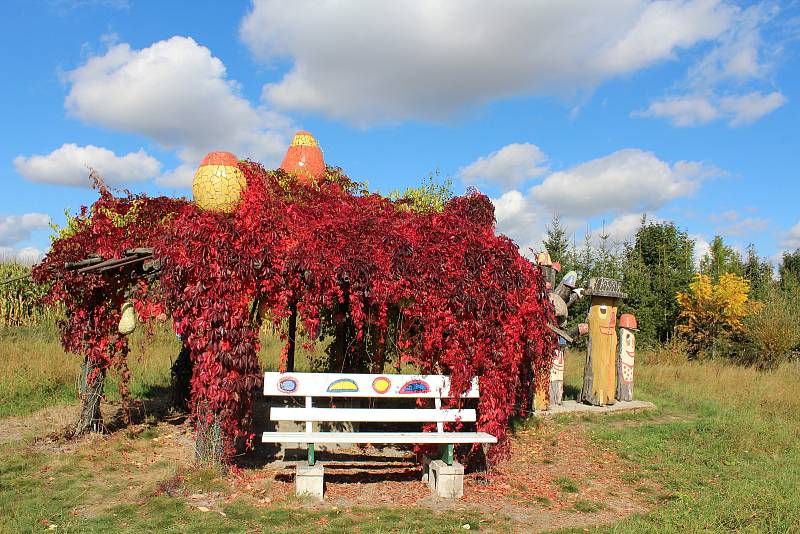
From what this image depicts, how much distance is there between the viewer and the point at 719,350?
18.1 metres

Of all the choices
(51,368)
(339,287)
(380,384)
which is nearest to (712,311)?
(380,384)

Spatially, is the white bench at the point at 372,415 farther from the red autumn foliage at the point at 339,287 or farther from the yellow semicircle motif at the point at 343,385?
the red autumn foliage at the point at 339,287

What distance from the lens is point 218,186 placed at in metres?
6.51

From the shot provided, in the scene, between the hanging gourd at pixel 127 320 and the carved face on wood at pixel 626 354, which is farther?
the carved face on wood at pixel 626 354

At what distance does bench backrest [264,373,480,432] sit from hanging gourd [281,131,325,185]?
4.38m

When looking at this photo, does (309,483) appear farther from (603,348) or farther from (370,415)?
(603,348)

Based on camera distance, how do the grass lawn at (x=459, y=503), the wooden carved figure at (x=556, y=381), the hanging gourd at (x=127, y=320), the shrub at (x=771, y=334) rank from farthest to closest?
the shrub at (x=771, y=334), the wooden carved figure at (x=556, y=381), the hanging gourd at (x=127, y=320), the grass lawn at (x=459, y=503)

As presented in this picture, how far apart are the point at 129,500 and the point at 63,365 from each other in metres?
7.08

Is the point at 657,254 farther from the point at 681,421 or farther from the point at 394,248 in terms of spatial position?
the point at 394,248

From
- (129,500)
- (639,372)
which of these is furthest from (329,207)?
(639,372)

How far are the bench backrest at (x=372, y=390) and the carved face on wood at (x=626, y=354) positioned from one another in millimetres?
5907

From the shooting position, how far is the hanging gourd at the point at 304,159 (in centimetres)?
990

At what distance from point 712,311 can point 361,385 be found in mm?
15387

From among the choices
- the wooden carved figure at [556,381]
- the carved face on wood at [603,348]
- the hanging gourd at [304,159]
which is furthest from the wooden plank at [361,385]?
the carved face on wood at [603,348]
